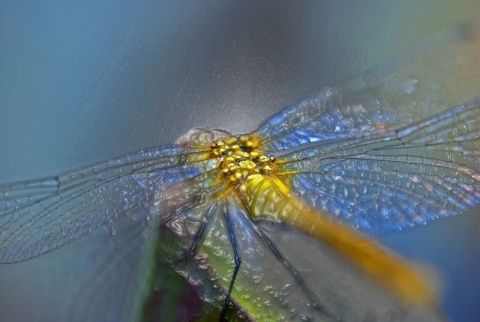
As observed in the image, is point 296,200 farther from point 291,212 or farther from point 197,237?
point 197,237

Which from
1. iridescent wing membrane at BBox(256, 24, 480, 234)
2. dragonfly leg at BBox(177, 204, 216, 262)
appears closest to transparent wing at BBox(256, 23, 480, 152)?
iridescent wing membrane at BBox(256, 24, 480, 234)

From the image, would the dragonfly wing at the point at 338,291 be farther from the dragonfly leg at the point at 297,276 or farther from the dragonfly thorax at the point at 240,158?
the dragonfly thorax at the point at 240,158

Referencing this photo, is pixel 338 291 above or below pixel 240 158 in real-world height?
below

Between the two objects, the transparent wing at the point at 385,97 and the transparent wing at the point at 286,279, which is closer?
the transparent wing at the point at 286,279

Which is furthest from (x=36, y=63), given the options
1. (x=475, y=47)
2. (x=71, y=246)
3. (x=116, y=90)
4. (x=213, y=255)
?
(x=475, y=47)

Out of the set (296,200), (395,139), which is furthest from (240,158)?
(395,139)

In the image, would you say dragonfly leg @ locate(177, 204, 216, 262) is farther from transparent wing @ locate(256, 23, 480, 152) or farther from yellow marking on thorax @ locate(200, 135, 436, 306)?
transparent wing @ locate(256, 23, 480, 152)

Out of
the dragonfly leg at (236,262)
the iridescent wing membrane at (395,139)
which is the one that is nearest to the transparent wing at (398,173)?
the iridescent wing membrane at (395,139)
